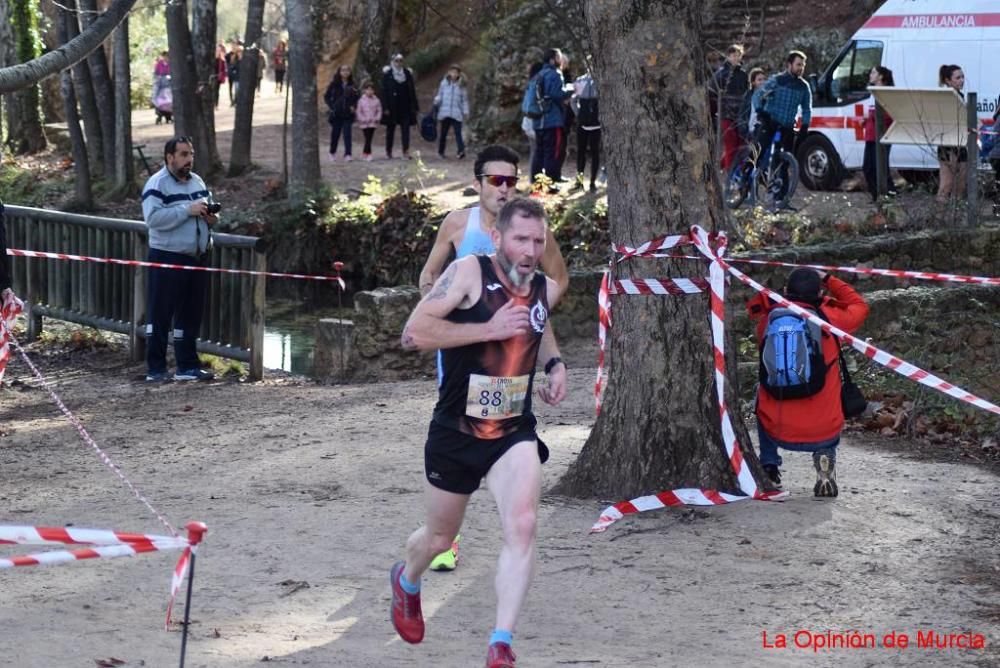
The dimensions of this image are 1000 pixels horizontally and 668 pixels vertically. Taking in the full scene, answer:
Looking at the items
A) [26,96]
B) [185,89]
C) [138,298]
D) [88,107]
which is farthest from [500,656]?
[26,96]

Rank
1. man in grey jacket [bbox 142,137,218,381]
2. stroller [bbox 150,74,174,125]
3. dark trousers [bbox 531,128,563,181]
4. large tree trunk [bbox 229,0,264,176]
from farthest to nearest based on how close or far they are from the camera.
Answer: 1. stroller [bbox 150,74,174,125]
2. large tree trunk [bbox 229,0,264,176]
3. dark trousers [bbox 531,128,563,181]
4. man in grey jacket [bbox 142,137,218,381]

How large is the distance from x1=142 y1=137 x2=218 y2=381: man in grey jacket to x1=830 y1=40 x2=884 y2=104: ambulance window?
38.7 feet

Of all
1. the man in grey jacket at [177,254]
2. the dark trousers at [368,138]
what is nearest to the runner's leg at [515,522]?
the man in grey jacket at [177,254]

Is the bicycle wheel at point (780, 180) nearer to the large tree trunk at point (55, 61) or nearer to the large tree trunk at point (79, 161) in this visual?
the large tree trunk at point (55, 61)

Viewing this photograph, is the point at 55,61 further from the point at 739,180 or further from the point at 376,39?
the point at 376,39

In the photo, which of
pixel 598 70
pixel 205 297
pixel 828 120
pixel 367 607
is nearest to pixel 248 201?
pixel 828 120

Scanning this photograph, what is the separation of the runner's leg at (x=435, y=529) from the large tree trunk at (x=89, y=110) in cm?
2084

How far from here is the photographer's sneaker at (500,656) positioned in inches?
208

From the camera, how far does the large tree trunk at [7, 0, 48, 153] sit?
3316cm

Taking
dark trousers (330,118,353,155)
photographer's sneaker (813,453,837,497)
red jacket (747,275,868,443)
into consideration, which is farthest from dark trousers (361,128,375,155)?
photographer's sneaker (813,453,837,497)

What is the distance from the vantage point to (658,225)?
7.75 metres

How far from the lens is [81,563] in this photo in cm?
701

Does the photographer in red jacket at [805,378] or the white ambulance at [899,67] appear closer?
the photographer in red jacket at [805,378]

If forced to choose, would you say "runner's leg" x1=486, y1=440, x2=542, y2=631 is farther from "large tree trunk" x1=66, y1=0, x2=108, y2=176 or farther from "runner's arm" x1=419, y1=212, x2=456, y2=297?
"large tree trunk" x1=66, y1=0, x2=108, y2=176
